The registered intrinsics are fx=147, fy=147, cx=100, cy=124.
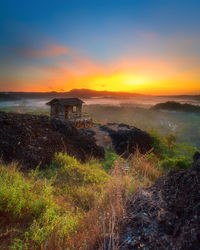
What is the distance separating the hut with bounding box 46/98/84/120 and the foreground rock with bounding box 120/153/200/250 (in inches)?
681

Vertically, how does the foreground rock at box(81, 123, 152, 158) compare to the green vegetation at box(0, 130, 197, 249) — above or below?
below

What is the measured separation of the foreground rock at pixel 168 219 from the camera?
6.24 feet

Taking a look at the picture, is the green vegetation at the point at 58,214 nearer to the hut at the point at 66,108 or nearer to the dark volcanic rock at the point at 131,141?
the dark volcanic rock at the point at 131,141

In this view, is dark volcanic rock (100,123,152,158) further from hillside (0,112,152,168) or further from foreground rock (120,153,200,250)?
foreground rock (120,153,200,250)

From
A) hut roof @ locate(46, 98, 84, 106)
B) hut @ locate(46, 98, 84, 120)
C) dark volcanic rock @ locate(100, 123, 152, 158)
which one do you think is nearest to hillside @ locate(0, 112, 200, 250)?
dark volcanic rock @ locate(100, 123, 152, 158)

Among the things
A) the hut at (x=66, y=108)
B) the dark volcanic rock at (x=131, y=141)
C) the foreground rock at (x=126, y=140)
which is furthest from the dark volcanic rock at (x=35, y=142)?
the hut at (x=66, y=108)

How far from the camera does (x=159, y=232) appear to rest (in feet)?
6.92

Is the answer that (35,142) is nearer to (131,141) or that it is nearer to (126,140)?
(126,140)

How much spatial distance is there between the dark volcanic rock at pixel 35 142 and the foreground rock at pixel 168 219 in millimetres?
3864

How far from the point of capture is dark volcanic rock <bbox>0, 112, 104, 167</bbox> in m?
5.47


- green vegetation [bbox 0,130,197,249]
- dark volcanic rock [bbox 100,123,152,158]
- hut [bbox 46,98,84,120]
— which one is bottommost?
dark volcanic rock [bbox 100,123,152,158]

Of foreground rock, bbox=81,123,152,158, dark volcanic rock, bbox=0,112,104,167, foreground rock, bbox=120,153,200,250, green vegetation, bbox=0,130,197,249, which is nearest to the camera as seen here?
foreground rock, bbox=120,153,200,250

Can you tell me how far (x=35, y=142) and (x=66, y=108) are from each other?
46.0 feet

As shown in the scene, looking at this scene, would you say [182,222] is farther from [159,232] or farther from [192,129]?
[192,129]
